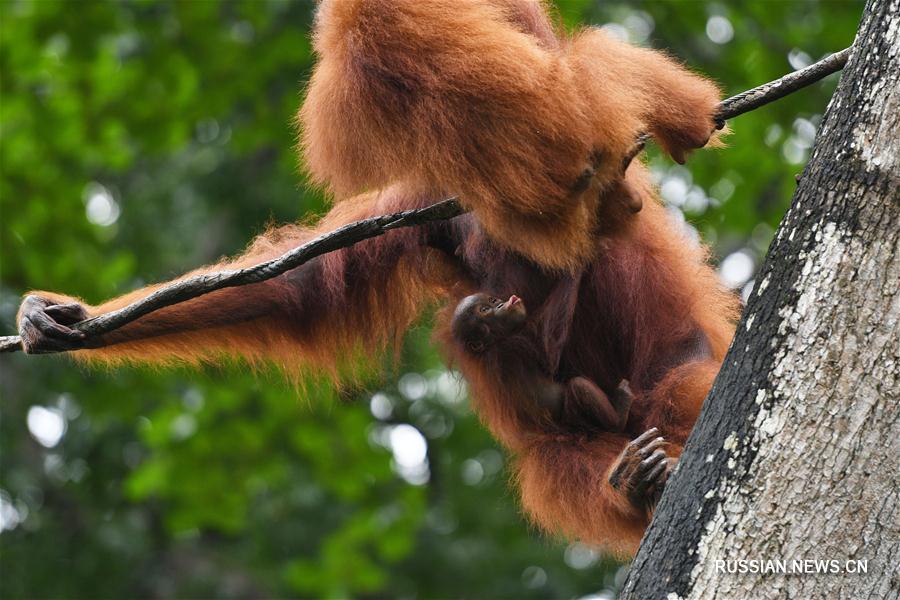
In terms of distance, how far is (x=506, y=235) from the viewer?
3131 mm

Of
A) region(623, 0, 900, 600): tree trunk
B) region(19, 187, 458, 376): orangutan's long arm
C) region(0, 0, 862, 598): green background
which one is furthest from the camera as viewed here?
region(0, 0, 862, 598): green background

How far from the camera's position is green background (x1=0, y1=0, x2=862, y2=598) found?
781 centimetres

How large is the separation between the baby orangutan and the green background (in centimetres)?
273

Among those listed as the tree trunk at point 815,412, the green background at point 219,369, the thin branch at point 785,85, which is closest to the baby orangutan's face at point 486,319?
the thin branch at point 785,85

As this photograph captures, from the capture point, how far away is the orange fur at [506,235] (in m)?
2.96

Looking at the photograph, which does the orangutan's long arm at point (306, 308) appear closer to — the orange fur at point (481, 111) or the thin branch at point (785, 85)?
the orange fur at point (481, 111)

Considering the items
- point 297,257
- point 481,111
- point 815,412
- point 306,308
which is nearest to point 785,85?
point 481,111

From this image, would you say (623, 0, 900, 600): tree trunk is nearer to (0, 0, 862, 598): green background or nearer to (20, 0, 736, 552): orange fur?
(20, 0, 736, 552): orange fur

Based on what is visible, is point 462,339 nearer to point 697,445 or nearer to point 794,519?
point 697,445

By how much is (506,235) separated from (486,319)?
1.67 feet

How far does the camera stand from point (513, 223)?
121 inches

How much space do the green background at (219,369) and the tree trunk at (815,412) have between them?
407 cm

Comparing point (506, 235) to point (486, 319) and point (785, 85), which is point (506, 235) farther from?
point (785, 85)

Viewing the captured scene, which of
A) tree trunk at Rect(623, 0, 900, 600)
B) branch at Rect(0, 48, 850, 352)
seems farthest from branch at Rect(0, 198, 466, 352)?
tree trunk at Rect(623, 0, 900, 600)
